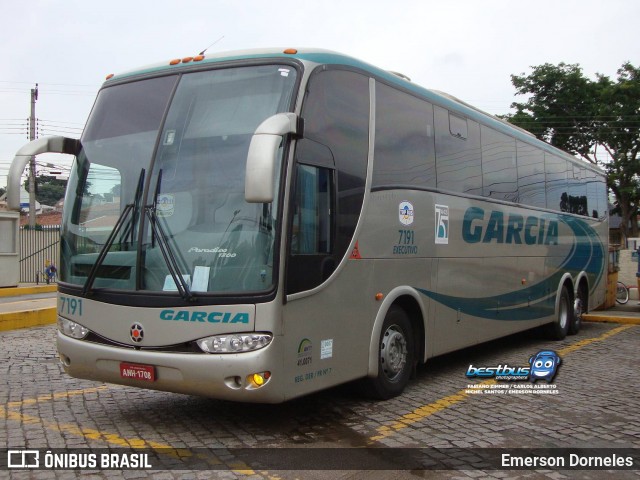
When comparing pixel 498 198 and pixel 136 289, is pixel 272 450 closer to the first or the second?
pixel 136 289

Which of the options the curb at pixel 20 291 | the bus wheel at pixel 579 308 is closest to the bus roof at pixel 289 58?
the bus wheel at pixel 579 308

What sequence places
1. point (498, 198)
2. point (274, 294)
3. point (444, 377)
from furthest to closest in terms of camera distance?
1. point (498, 198)
2. point (444, 377)
3. point (274, 294)

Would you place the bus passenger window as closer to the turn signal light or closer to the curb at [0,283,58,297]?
the turn signal light

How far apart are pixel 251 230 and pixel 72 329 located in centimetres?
202

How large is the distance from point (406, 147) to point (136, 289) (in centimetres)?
339

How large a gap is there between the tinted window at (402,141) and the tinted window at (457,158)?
0.70ft

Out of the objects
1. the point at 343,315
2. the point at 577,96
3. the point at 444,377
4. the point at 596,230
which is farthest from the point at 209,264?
the point at 577,96

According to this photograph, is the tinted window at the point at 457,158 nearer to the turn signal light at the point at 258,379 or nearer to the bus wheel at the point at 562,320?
the turn signal light at the point at 258,379

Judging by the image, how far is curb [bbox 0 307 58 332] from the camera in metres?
12.5

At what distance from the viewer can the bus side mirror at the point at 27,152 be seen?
5844 millimetres

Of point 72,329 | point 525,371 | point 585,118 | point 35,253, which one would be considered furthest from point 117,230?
point 585,118

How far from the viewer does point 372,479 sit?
4711 mm

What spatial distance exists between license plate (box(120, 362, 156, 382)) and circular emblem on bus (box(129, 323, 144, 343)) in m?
0.21

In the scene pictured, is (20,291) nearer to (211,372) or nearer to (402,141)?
(402,141)
